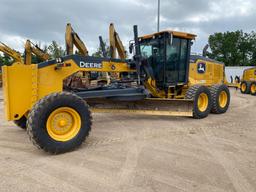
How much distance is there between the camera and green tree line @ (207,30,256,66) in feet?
176

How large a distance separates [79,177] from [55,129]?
1288mm

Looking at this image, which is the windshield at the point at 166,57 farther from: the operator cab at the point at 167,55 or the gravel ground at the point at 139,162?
the gravel ground at the point at 139,162

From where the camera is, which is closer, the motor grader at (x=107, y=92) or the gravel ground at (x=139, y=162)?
the gravel ground at (x=139, y=162)

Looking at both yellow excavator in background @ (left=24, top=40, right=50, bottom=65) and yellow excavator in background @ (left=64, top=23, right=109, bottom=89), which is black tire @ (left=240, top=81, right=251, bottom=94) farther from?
yellow excavator in background @ (left=24, top=40, right=50, bottom=65)

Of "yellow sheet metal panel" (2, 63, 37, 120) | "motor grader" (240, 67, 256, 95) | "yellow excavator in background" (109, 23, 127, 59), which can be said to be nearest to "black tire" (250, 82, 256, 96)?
"motor grader" (240, 67, 256, 95)

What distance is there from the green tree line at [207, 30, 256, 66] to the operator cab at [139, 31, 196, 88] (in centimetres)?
4805

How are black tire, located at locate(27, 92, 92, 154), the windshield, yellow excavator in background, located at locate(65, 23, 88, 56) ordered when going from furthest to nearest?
1. the windshield
2. yellow excavator in background, located at locate(65, 23, 88, 56)
3. black tire, located at locate(27, 92, 92, 154)

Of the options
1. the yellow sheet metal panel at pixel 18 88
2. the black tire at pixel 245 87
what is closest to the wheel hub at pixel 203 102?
the yellow sheet metal panel at pixel 18 88

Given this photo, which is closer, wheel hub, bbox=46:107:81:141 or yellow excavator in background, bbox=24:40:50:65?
wheel hub, bbox=46:107:81:141

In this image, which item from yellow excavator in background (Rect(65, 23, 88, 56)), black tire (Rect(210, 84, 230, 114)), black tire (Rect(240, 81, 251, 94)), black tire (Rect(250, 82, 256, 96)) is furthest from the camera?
black tire (Rect(240, 81, 251, 94))

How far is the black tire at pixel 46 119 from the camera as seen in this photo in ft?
13.5

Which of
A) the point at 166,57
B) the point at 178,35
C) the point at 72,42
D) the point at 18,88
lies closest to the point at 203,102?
the point at 166,57

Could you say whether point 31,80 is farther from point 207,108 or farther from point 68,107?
point 207,108

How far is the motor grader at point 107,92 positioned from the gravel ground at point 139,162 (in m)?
0.51
